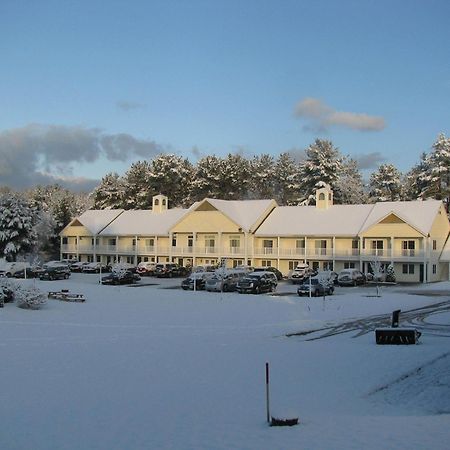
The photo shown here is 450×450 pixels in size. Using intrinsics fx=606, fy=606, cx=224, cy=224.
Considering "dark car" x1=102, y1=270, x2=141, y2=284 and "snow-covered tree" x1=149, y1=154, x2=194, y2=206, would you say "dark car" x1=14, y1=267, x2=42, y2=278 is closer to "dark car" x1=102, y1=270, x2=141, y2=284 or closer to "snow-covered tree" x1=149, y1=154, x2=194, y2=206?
→ "dark car" x1=102, y1=270, x2=141, y2=284

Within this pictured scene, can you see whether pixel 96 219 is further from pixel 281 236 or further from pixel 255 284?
pixel 255 284

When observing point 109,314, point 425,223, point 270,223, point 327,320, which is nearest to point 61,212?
point 270,223

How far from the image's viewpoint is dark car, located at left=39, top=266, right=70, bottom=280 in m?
53.3

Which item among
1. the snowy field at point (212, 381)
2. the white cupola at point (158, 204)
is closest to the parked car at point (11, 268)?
the white cupola at point (158, 204)

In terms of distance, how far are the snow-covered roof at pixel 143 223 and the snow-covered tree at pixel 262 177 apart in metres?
25.1

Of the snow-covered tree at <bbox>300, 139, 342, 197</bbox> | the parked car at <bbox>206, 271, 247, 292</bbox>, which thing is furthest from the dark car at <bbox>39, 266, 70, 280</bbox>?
the snow-covered tree at <bbox>300, 139, 342, 197</bbox>

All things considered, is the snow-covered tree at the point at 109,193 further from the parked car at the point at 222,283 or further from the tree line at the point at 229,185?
the parked car at the point at 222,283

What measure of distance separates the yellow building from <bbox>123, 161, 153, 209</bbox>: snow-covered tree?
17.7 meters

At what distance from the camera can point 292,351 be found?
2155cm

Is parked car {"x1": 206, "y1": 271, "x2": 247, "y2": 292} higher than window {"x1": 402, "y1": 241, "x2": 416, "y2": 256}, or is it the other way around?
window {"x1": 402, "y1": 241, "x2": 416, "y2": 256}

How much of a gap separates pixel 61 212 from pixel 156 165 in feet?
57.9

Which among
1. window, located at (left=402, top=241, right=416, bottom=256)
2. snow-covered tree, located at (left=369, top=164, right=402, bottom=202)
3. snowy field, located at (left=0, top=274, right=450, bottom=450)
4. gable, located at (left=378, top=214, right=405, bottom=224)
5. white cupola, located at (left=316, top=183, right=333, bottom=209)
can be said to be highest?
snow-covered tree, located at (left=369, top=164, right=402, bottom=202)

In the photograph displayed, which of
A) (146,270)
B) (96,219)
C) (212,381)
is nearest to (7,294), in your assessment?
(212,381)

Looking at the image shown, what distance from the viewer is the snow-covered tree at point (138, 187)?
95.5 meters
